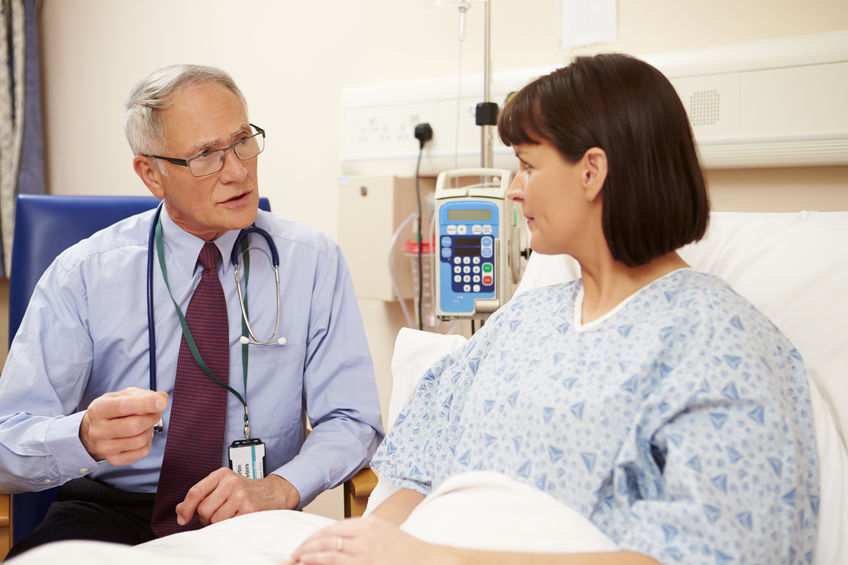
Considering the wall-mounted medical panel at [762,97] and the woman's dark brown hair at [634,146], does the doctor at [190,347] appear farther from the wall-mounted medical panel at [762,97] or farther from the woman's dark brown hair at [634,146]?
the wall-mounted medical panel at [762,97]

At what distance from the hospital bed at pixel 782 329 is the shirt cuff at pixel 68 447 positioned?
0.32 m

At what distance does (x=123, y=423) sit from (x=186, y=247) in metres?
0.44

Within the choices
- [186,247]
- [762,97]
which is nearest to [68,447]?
[186,247]

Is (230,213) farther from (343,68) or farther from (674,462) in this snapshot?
(343,68)

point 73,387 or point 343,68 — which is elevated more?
point 343,68

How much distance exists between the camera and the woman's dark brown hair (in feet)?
3.81

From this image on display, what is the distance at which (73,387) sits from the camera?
1676 millimetres

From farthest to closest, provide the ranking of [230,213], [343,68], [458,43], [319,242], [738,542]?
[343,68] < [458,43] < [319,242] < [230,213] < [738,542]

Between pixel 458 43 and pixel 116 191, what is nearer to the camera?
pixel 458 43

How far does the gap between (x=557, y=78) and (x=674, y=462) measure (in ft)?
1.81

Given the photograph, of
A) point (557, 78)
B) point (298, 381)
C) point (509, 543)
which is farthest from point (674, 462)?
point (298, 381)

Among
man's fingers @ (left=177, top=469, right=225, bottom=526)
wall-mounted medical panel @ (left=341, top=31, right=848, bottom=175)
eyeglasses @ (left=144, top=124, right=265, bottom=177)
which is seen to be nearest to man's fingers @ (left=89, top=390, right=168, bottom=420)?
man's fingers @ (left=177, top=469, right=225, bottom=526)

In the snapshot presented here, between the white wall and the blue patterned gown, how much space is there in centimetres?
97

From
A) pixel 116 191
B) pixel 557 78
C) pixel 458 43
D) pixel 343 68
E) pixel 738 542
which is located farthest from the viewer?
pixel 116 191
